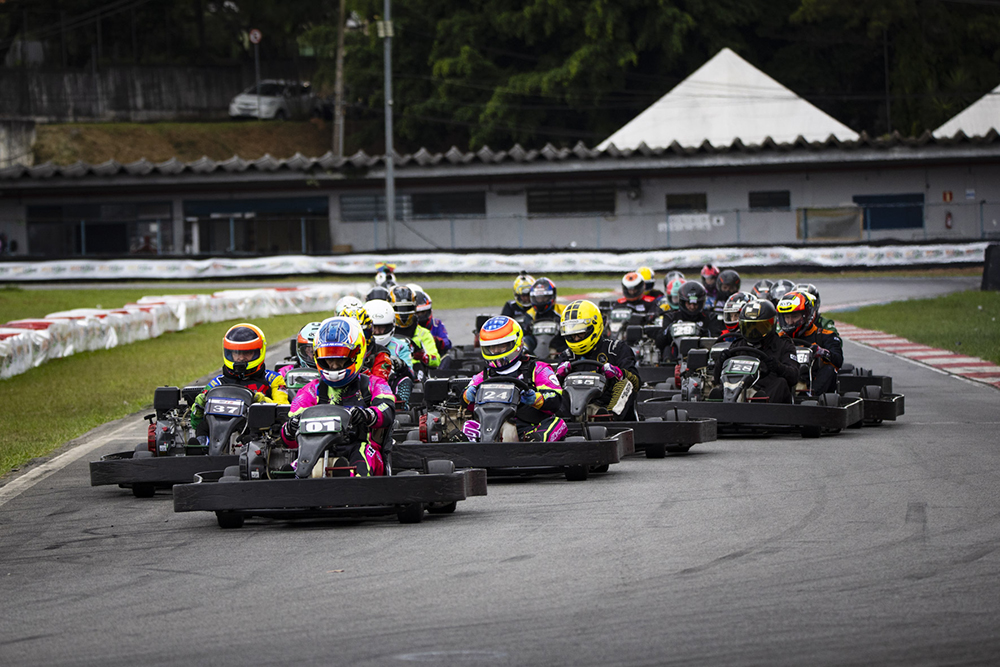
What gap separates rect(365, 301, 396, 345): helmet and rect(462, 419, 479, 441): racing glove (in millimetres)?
2452

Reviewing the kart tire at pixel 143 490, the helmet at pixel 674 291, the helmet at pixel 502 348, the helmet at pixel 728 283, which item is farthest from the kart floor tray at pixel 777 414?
the helmet at pixel 674 291

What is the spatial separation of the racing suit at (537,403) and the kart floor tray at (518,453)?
40 centimetres

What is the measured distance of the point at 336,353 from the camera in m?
8.16

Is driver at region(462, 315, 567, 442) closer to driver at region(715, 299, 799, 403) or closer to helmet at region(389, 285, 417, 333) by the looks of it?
driver at region(715, 299, 799, 403)

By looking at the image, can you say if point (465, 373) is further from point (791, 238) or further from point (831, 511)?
point (791, 238)

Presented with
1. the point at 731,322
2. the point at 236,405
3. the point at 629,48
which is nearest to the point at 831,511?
the point at 236,405

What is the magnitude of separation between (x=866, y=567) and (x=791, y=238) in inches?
1479

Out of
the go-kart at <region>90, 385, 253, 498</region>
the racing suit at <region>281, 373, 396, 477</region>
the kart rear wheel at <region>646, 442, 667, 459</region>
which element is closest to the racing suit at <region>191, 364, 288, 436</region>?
the go-kart at <region>90, 385, 253, 498</region>

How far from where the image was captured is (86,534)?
7.73 m

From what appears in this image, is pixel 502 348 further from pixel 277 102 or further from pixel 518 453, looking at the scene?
pixel 277 102

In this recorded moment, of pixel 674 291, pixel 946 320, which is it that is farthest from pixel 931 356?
pixel 946 320

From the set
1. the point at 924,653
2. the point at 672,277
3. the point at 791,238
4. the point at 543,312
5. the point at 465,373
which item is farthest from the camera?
the point at 791,238

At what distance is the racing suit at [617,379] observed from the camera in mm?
10844

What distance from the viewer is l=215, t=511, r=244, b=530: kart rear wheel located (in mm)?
7789
